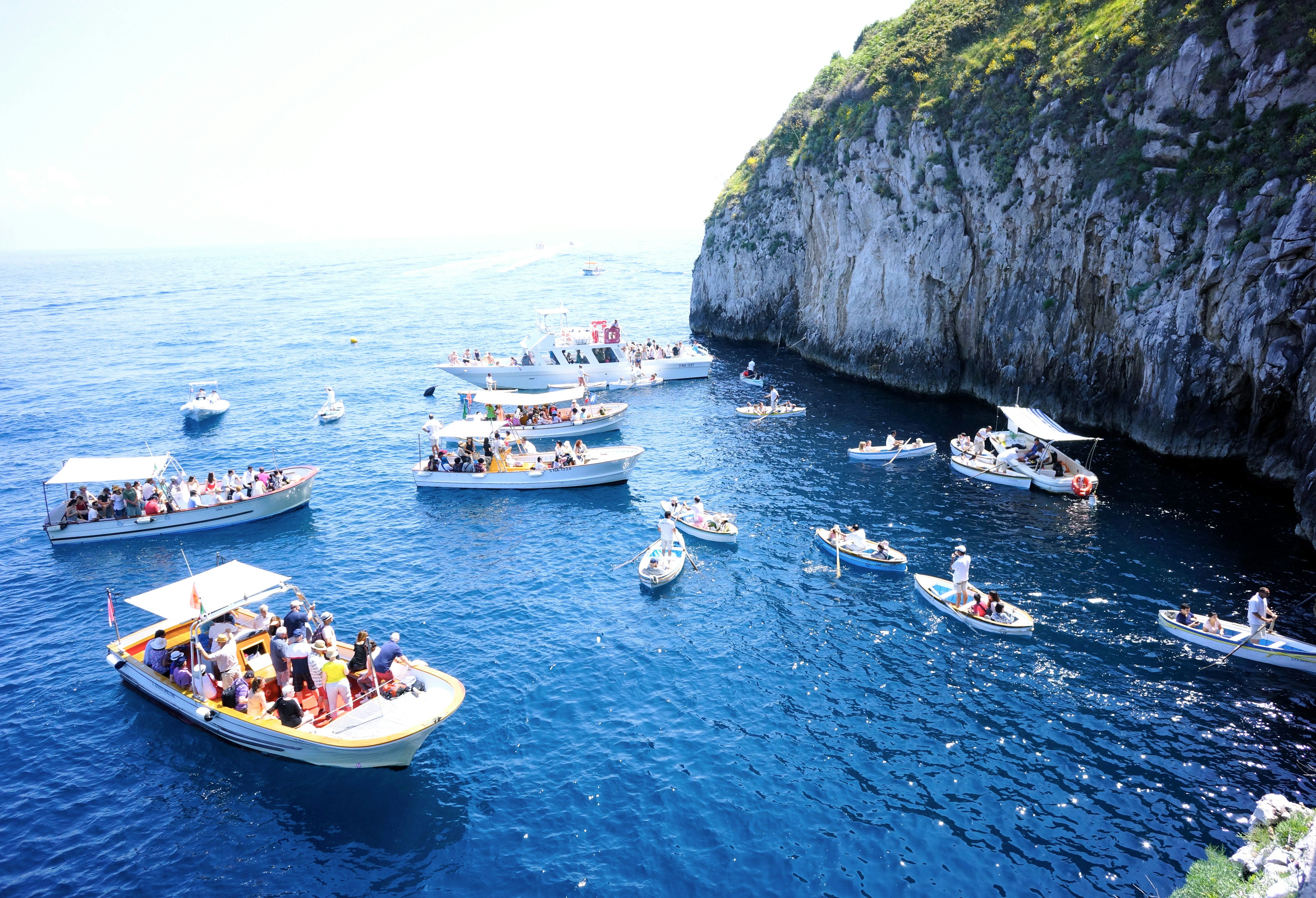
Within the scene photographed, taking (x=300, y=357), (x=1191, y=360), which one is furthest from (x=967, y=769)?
(x=300, y=357)

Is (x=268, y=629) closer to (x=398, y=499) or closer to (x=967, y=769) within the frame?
(x=398, y=499)

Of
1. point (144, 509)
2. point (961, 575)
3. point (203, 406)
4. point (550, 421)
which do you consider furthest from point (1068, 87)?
point (203, 406)

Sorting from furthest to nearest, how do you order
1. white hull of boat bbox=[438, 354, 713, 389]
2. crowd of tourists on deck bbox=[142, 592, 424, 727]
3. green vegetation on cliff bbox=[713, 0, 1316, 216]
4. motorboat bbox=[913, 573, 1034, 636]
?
1. white hull of boat bbox=[438, 354, 713, 389]
2. green vegetation on cliff bbox=[713, 0, 1316, 216]
3. motorboat bbox=[913, 573, 1034, 636]
4. crowd of tourists on deck bbox=[142, 592, 424, 727]

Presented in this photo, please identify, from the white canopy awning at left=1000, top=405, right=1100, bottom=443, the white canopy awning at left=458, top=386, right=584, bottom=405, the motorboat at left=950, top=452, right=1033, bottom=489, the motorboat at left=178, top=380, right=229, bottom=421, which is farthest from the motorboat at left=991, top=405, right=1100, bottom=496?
the motorboat at left=178, top=380, right=229, bottom=421

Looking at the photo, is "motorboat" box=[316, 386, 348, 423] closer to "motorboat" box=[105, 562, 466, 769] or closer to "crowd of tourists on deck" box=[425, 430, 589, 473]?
"crowd of tourists on deck" box=[425, 430, 589, 473]

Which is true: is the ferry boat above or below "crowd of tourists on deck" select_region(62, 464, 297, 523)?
above

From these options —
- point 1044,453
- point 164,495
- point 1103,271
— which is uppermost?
point 1103,271

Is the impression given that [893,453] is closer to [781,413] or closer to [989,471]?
[989,471]
